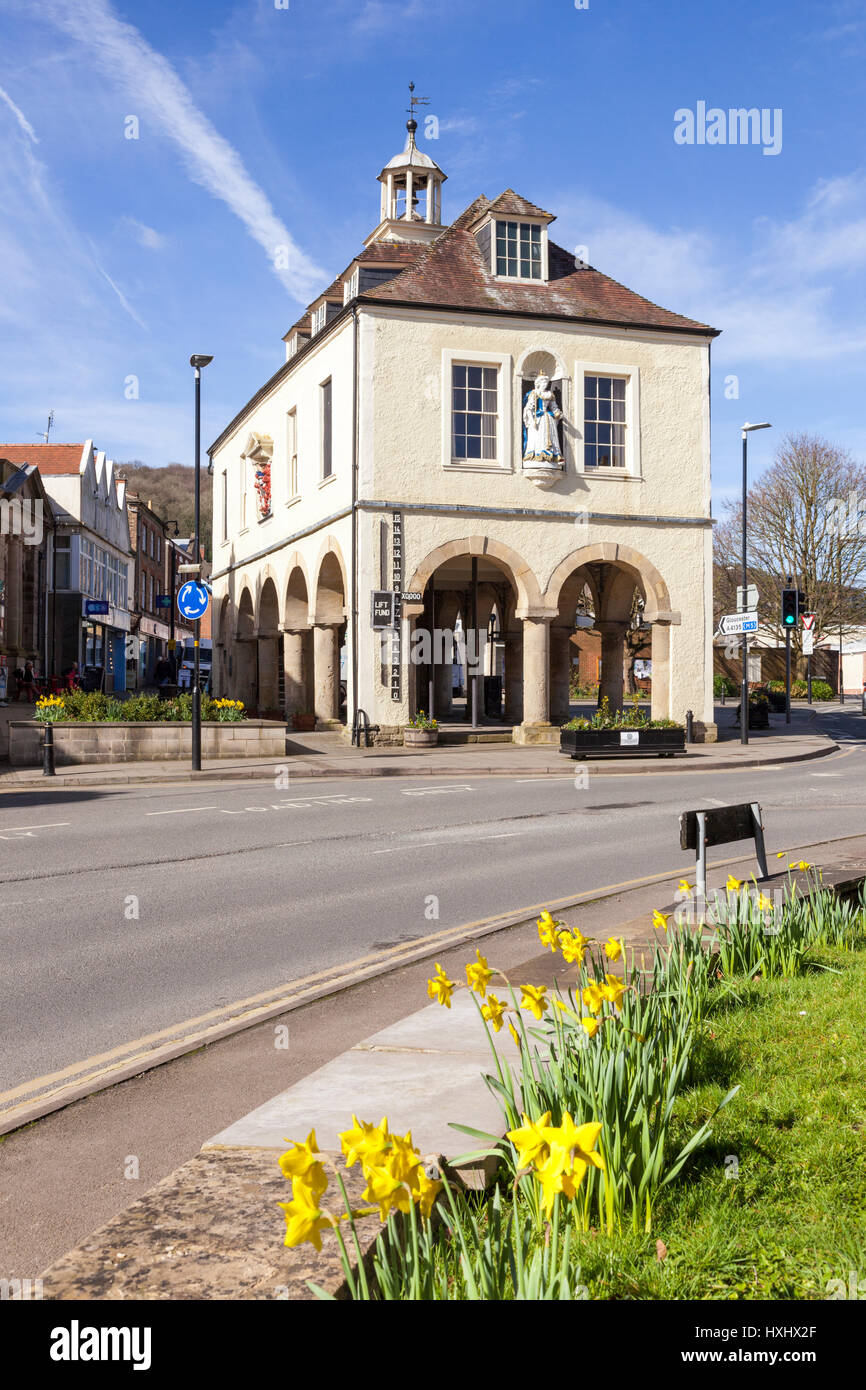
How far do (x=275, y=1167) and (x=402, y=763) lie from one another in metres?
19.4

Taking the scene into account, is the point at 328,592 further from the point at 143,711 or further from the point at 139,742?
the point at 139,742

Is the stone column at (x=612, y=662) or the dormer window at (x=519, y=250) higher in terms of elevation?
the dormer window at (x=519, y=250)

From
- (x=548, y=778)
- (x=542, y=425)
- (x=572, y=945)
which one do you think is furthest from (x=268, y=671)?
(x=572, y=945)

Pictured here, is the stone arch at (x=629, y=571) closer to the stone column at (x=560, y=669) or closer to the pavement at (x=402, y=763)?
the pavement at (x=402, y=763)

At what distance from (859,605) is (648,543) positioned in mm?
29249

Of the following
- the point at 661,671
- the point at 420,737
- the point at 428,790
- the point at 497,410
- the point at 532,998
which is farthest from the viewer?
the point at 661,671

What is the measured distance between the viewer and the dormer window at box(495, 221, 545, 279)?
2980 centimetres

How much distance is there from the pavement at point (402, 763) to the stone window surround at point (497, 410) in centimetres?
698

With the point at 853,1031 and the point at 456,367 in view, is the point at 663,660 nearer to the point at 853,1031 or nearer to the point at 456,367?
the point at 456,367

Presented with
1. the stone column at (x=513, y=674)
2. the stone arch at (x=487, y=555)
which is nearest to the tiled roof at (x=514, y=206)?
the stone arch at (x=487, y=555)

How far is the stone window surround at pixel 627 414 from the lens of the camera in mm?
29297

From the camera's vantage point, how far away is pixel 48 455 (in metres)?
52.4

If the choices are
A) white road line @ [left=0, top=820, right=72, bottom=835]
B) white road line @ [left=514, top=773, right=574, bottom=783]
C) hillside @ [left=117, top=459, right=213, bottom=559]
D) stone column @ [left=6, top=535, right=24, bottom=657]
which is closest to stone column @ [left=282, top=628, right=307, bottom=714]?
stone column @ [left=6, top=535, right=24, bottom=657]
